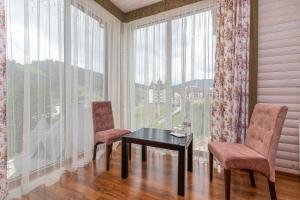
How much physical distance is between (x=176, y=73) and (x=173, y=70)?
0.28ft

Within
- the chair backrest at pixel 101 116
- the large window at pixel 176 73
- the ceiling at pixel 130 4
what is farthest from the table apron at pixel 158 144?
the ceiling at pixel 130 4

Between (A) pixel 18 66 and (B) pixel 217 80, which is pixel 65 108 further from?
(B) pixel 217 80

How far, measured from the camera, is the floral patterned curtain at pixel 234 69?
105 inches

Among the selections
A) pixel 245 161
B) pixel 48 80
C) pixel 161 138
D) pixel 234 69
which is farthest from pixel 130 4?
pixel 245 161

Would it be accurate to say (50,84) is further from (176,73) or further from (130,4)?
(130,4)

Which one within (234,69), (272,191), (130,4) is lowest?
(272,191)

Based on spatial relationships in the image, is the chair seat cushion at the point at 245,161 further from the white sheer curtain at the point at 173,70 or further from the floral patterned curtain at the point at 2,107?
the floral patterned curtain at the point at 2,107

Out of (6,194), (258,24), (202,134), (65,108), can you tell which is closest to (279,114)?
(202,134)

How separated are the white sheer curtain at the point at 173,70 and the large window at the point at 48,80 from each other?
859 mm

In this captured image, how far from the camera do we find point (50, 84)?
236 centimetres

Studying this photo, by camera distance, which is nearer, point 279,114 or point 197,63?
point 279,114

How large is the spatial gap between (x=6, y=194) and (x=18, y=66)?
4.27ft

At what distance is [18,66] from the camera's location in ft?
6.59

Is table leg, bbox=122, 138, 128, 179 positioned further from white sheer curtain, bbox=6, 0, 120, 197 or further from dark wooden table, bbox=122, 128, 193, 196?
white sheer curtain, bbox=6, 0, 120, 197
